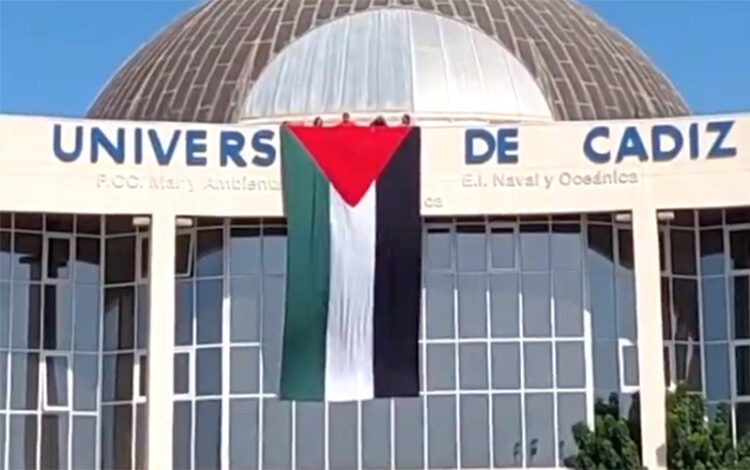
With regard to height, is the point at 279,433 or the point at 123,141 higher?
the point at 123,141

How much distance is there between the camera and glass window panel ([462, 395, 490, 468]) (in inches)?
1182

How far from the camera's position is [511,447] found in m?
30.0

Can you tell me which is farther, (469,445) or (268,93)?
(268,93)

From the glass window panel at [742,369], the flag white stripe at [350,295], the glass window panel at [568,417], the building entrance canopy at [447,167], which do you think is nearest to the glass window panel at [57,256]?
the building entrance canopy at [447,167]

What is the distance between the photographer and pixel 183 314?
3064cm

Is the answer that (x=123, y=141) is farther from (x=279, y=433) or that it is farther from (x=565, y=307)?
(x=565, y=307)

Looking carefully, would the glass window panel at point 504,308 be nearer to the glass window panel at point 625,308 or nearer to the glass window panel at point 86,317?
the glass window panel at point 625,308

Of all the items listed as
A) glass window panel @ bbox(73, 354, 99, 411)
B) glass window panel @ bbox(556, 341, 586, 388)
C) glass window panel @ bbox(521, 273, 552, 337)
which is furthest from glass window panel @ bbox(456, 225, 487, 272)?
glass window panel @ bbox(73, 354, 99, 411)

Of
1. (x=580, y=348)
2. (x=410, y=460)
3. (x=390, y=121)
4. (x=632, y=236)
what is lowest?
(x=410, y=460)

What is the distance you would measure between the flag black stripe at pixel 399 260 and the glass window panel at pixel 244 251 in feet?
7.58

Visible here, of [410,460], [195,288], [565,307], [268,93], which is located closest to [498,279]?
[565,307]

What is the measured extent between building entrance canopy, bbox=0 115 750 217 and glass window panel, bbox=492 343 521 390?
2.44 meters

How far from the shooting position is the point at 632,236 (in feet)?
98.5

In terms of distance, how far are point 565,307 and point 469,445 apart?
3.00 metres
